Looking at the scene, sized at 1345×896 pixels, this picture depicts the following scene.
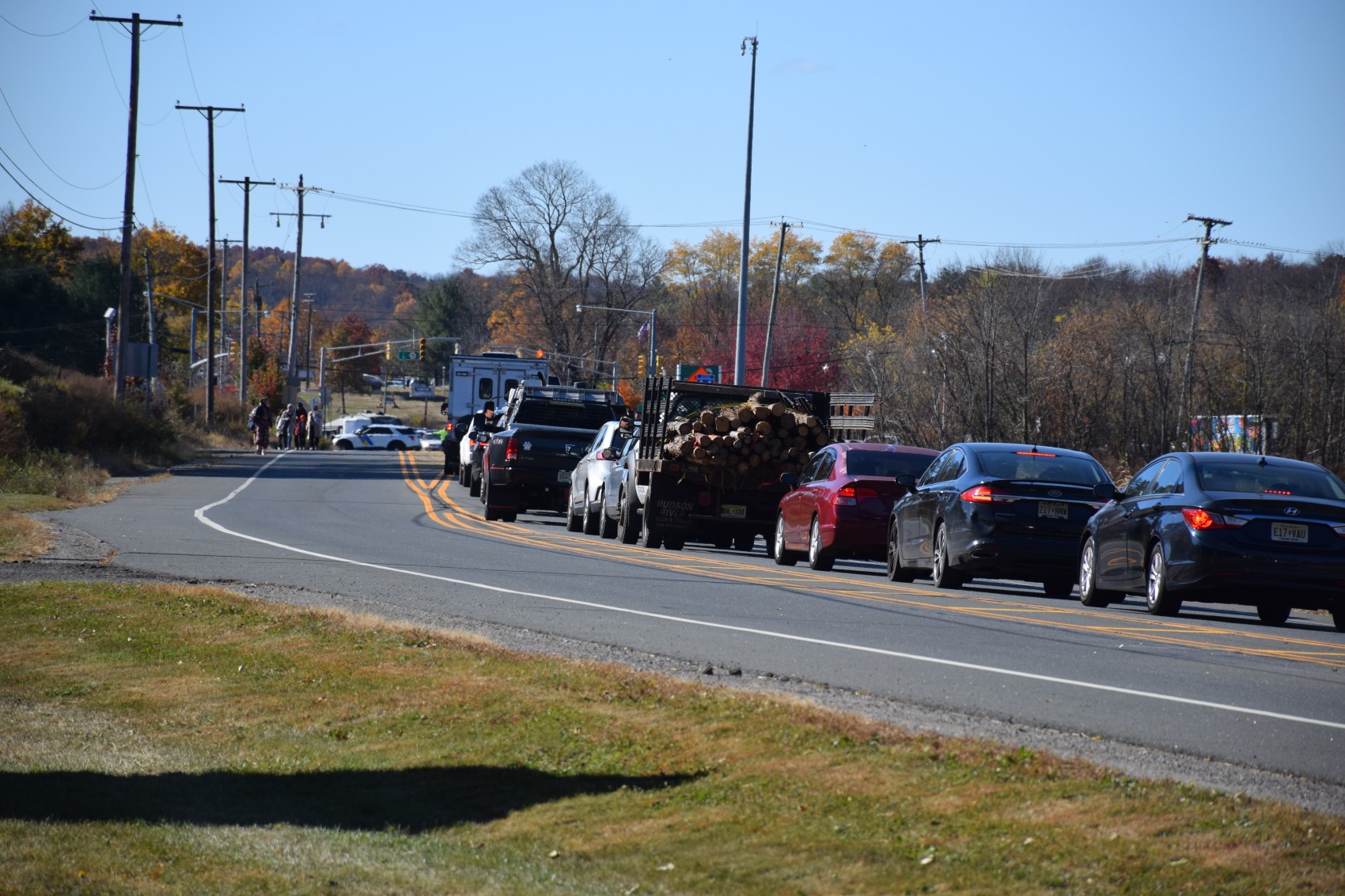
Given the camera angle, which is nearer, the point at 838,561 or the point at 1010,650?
the point at 1010,650

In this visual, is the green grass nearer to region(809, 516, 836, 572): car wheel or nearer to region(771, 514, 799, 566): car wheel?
region(809, 516, 836, 572): car wheel

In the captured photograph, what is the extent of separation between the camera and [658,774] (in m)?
6.80

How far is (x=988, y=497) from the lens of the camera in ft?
51.2

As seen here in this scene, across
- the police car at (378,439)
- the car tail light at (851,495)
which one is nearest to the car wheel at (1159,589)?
the car tail light at (851,495)

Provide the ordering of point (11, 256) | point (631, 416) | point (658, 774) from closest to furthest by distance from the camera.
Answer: point (658, 774), point (631, 416), point (11, 256)

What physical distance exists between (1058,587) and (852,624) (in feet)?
19.2

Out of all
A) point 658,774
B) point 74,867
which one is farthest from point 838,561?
point 74,867

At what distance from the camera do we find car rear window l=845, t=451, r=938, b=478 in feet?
61.1

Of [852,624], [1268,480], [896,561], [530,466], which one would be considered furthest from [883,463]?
[530,466]

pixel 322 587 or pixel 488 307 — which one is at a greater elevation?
pixel 488 307

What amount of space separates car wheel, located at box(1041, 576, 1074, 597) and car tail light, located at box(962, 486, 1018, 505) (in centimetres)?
128

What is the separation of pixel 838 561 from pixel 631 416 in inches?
172

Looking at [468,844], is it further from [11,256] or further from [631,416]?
[11,256]

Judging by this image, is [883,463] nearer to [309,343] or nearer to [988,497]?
[988,497]
